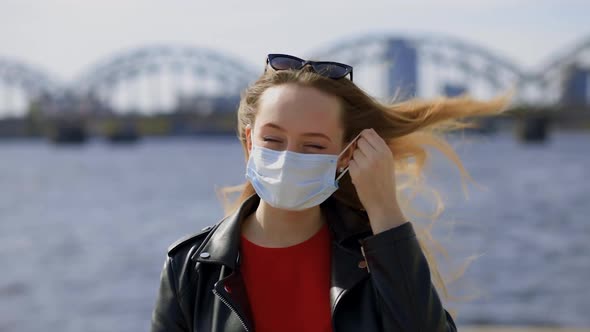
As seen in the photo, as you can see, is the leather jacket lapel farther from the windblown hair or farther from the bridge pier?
the bridge pier

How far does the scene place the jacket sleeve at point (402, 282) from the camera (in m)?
2.12

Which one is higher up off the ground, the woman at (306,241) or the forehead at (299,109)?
the forehead at (299,109)

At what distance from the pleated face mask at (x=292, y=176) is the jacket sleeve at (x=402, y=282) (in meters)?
0.25

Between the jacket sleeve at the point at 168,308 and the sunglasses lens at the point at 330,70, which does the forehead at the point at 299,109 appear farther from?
the jacket sleeve at the point at 168,308

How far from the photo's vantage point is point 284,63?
7.81 feet

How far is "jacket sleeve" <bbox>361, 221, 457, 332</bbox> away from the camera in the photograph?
2117mm

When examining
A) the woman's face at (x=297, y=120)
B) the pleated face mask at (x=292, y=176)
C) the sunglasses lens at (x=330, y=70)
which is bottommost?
the pleated face mask at (x=292, y=176)

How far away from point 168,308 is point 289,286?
13.3 inches

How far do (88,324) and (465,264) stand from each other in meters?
8.73

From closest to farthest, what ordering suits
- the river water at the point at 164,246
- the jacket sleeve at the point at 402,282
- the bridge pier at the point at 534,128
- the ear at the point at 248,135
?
the jacket sleeve at the point at 402,282, the ear at the point at 248,135, the river water at the point at 164,246, the bridge pier at the point at 534,128

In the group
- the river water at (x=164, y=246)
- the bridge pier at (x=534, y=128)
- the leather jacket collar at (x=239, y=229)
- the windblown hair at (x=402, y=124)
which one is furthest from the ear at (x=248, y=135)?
the bridge pier at (x=534, y=128)

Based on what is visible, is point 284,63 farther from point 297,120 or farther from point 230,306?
point 230,306

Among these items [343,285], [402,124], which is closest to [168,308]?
[343,285]

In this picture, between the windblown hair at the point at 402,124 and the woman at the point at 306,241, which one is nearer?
the woman at the point at 306,241
